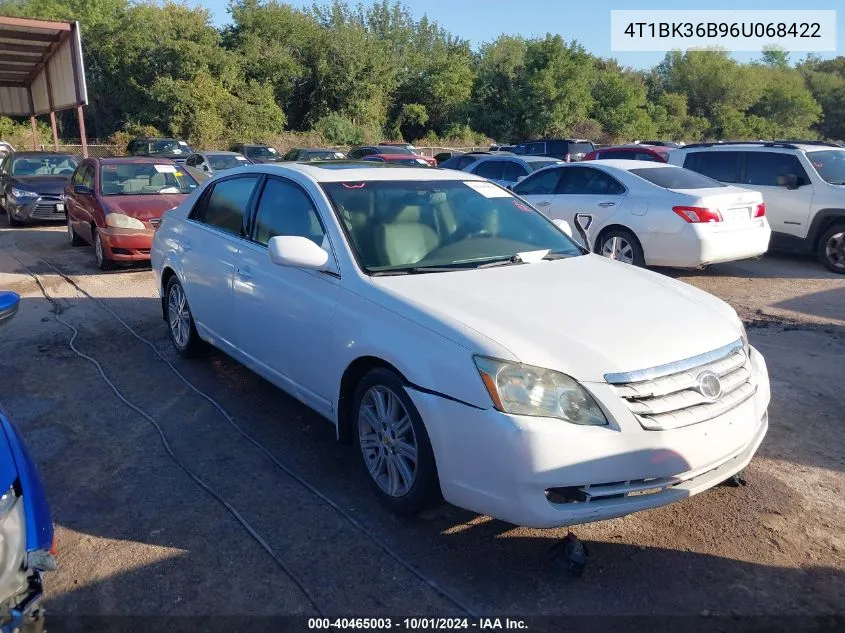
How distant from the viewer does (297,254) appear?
3967 mm

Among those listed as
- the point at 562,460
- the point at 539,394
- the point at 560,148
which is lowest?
the point at 562,460

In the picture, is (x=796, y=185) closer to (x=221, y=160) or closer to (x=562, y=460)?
(x=562, y=460)

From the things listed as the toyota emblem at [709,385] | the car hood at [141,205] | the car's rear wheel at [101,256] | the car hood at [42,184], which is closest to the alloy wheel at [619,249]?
the car hood at [141,205]

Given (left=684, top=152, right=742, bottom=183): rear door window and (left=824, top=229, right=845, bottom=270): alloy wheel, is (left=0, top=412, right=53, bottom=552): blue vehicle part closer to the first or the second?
(left=824, top=229, right=845, bottom=270): alloy wheel

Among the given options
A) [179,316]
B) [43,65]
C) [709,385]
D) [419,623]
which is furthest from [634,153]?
[43,65]

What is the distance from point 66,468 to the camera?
4.23 meters

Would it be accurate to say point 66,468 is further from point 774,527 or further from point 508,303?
point 774,527

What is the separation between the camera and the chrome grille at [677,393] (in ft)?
10.0

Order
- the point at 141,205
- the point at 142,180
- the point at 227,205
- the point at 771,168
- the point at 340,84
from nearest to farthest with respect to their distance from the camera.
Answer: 1. the point at 227,205
2. the point at 141,205
3. the point at 771,168
4. the point at 142,180
5. the point at 340,84

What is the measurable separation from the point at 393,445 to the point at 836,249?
8823 mm

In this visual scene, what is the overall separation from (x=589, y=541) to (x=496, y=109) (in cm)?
4791

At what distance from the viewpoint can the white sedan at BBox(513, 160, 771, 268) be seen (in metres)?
8.92

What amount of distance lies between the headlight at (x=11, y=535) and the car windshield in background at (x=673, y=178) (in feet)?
28.0

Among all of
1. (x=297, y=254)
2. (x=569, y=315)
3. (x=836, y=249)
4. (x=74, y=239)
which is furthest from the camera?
(x=74, y=239)
